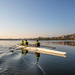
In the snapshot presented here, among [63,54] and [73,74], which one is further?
[63,54]

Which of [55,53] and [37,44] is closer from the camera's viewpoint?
[55,53]

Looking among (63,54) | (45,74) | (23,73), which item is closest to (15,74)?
(23,73)

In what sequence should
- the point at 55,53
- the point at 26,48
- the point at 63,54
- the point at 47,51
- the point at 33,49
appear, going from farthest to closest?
the point at 26,48, the point at 33,49, the point at 47,51, the point at 55,53, the point at 63,54

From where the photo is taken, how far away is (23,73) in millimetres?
8734

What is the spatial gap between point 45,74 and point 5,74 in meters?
3.90

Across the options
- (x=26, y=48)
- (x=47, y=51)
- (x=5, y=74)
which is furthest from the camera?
(x=26, y=48)

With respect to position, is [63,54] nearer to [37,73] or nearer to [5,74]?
[37,73]

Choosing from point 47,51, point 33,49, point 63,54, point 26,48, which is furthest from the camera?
point 26,48

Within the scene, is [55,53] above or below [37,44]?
below

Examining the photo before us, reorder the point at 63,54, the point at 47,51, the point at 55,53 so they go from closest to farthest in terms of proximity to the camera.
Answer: the point at 63,54 → the point at 55,53 → the point at 47,51

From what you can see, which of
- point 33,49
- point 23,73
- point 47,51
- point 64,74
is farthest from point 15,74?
point 33,49

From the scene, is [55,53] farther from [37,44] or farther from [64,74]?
[64,74]

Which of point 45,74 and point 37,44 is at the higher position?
point 37,44

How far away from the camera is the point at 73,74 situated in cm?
848
